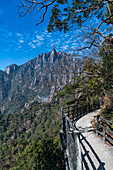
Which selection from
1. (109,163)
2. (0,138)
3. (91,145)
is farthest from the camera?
(0,138)

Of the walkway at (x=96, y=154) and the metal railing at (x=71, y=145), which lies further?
the walkway at (x=96, y=154)

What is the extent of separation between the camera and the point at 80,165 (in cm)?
151

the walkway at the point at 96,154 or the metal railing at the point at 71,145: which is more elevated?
the metal railing at the point at 71,145

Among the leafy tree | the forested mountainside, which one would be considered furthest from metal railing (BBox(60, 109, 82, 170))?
the forested mountainside

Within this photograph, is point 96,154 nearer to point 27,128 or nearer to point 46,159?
point 46,159

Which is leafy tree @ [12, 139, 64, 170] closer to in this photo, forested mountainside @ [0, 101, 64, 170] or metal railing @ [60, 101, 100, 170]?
metal railing @ [60, 101, 100, 170]

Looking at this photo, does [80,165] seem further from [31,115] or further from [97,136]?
[31,115]

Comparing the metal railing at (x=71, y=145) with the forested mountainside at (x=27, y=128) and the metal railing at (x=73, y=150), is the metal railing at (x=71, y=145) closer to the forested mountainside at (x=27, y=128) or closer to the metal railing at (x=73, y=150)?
the metal railing at (x=73, y=150)

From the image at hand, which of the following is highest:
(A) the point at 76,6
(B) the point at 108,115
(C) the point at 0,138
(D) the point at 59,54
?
(A) the point at 76,6

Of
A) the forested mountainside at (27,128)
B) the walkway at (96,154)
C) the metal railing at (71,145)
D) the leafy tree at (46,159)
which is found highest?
the metal railing at (71,145)

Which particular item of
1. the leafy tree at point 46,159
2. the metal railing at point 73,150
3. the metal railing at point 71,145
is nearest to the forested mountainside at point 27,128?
the leafy tree at point 46,159

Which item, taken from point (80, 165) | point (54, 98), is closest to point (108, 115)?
point (80, 165)

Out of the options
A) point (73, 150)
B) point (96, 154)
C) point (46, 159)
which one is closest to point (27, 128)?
point (46, 159)

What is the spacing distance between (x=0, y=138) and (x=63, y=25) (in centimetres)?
9562
